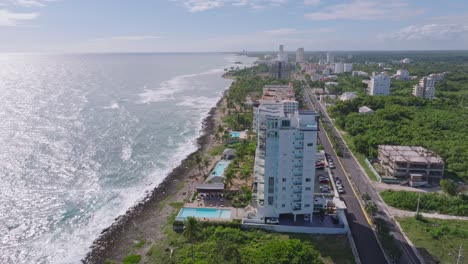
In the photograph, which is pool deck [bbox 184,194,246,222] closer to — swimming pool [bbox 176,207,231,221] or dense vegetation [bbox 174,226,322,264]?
swimming pool [bbox 176,207,231,221]

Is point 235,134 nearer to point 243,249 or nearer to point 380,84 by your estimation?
point 243,249

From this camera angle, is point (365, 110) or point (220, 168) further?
point (365, 110)

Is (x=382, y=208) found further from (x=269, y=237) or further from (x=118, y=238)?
(x=118, y=238)

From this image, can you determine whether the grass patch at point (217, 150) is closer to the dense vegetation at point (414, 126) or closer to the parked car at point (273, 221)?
the dense vegetation at point (414, 126)

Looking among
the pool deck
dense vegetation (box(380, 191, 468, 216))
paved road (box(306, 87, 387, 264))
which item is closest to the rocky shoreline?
the pool deck

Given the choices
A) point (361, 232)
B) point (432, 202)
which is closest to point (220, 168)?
point (361, 232)

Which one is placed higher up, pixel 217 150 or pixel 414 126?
pixel 414 126

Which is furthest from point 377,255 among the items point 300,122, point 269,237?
point 300,122

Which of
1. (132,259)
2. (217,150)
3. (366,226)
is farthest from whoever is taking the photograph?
(217,150)

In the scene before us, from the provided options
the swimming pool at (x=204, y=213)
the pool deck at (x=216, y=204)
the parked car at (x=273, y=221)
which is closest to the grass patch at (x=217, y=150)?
the pool deck at (x=216, y=204)
